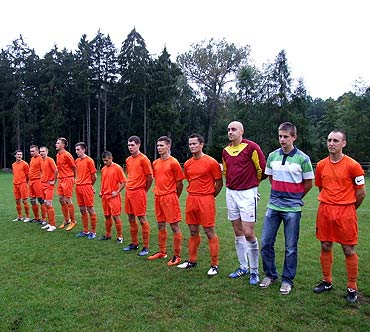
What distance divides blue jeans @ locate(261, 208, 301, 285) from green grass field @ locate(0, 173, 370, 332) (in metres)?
0.30

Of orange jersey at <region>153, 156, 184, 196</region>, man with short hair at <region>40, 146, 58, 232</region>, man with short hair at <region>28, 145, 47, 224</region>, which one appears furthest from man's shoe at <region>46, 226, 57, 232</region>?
orange jersey at <region>153, 156, 184, 196</region>

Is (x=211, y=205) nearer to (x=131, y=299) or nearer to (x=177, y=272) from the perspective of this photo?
(x=177, y=272)

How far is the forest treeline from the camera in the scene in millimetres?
46062

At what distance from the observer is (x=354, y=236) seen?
16.5 ft

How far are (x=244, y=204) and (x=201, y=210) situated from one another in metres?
0.86

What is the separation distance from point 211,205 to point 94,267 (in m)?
2.27

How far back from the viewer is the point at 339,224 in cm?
507

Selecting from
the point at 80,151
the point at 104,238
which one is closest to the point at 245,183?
the point at 104,238

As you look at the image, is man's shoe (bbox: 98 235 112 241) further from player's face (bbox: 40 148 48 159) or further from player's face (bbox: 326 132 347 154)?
player's face (bbox: 326 132 347 154)

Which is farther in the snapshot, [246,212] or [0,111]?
[0,111]

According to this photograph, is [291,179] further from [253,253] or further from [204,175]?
[204,175]

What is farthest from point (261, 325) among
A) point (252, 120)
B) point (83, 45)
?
point (83, 45)

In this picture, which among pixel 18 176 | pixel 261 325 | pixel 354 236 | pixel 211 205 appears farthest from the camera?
pixel 18 176

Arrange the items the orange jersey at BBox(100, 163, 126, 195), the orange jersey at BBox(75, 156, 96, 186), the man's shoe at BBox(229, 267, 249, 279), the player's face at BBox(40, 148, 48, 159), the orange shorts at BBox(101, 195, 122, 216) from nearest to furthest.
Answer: the man's shoe at BBox(229, 267, 249, 279), the orange shorts at BBox(101, 195, 122, 216), the orange jersey at BBox(100, 163, 126, 195), the orange jersey at BBox(75, 156, 96, 186), the player's face at BBox(40, 148, 48, 159)
